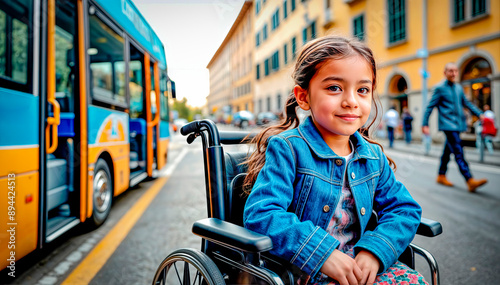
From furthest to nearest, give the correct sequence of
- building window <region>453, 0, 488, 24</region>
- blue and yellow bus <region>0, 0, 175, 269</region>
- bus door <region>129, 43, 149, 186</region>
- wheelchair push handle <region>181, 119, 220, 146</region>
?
building window <region>453, 0, 488, 24</region>
bus door <region>129, 43, 149, 186</region>
blue and yellow bus <region>0, 0, 175, 269</region>
wheelchair push handle <region>181, 119, 220, 146</region>

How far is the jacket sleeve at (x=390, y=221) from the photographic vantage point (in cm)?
135

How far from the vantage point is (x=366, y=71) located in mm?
1452

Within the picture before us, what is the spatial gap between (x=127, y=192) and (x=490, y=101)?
12.9 meters

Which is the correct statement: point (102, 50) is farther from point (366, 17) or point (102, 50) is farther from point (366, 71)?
point (366, 17)

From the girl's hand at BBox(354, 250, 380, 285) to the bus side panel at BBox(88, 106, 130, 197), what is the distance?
3064mm

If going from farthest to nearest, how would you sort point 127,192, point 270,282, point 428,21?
point 428,21
point 127,192
point 270,282

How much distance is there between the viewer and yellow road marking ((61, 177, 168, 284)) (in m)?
2.68

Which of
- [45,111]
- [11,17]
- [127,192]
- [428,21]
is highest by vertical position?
[428,21]

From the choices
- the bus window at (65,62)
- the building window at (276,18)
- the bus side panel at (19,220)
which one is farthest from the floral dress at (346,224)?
the building window at (276,18)

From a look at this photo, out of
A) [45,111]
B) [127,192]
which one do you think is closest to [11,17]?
[45,111]

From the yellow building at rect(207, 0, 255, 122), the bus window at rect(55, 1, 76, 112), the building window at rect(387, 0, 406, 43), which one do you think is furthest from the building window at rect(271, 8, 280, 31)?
the bus window at rect(55, 1, 76, 112)

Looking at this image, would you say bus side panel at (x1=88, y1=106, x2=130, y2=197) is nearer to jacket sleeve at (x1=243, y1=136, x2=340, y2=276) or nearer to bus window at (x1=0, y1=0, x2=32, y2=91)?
bus window at (x1=0, y1=0, x2=32, y2=91)

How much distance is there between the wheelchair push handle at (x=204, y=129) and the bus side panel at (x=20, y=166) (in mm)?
1279

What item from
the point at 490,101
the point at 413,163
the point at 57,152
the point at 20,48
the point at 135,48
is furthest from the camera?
Result: the point at 490,101
